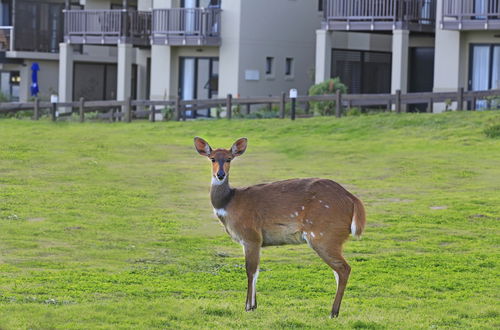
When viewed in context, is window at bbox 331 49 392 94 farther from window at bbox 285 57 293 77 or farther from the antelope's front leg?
the antelope's front leg

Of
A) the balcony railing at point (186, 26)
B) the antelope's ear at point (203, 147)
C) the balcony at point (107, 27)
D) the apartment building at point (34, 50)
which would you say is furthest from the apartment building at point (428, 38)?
the antelope's ear at point (203, 147)

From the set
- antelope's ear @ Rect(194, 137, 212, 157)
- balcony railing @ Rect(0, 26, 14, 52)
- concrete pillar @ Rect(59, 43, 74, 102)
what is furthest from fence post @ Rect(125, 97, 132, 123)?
antelope's ear @ Rect(194, 137, 212, 157)

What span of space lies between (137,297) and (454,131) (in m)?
17.3

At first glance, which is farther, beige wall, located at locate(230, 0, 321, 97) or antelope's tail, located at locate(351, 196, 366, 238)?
beige wall, located at locate(230, 0, 321, 97)

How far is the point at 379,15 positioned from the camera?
125 feet

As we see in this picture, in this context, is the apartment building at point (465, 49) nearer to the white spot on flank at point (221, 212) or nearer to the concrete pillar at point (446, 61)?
the concrete pillar at point (446, 61)

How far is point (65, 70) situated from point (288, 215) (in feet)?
121

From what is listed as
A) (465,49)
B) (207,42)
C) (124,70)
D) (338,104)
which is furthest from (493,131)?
(124,70)

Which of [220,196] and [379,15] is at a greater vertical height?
[379,15]

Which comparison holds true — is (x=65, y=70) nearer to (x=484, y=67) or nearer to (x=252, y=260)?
(x=484, y=67)

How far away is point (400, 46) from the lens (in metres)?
37.6

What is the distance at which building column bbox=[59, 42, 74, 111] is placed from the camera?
151 feet

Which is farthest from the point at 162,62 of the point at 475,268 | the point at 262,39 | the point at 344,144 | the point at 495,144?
the point at 475,268

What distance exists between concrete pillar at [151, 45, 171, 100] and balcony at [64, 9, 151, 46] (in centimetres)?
134
